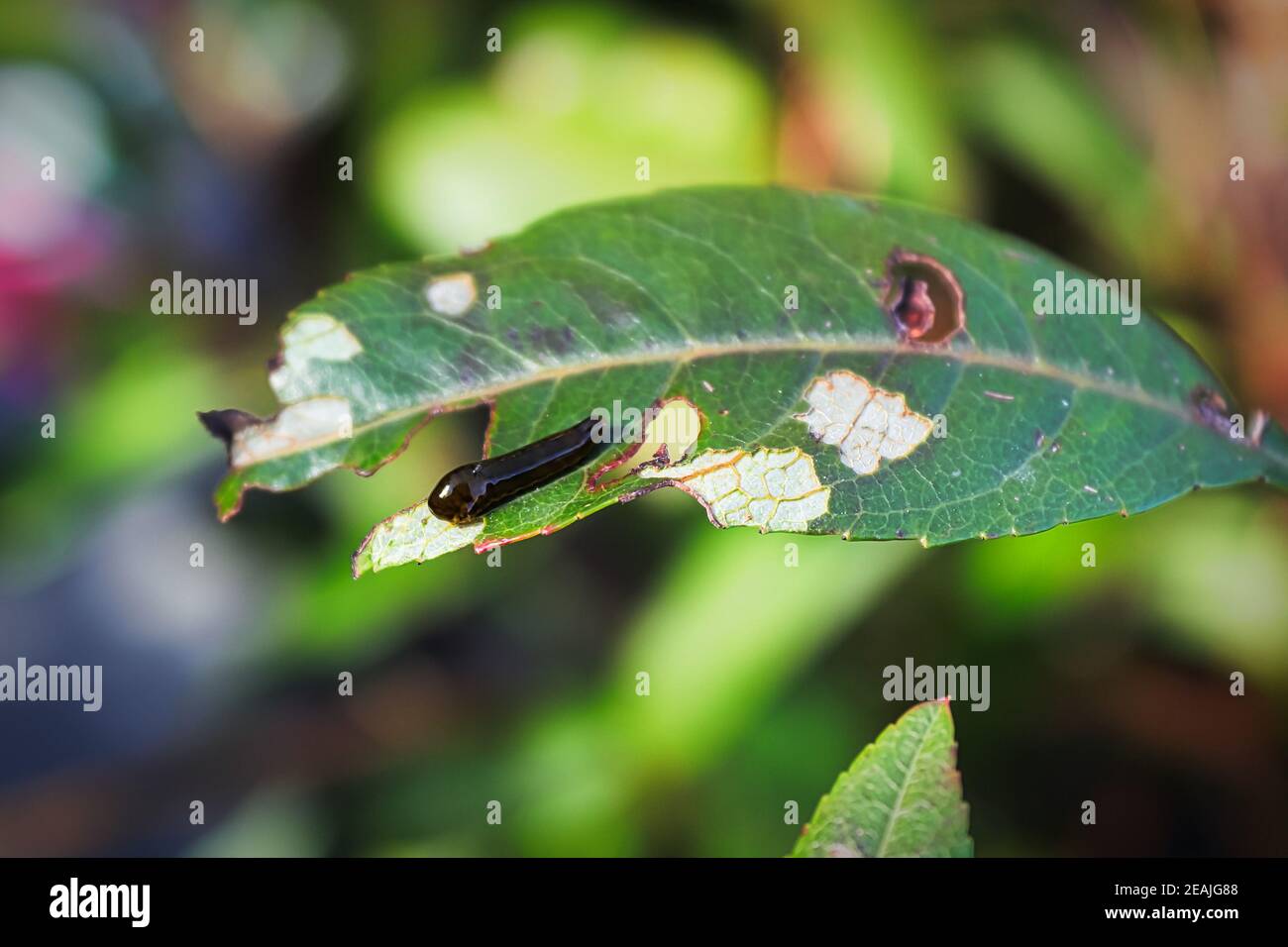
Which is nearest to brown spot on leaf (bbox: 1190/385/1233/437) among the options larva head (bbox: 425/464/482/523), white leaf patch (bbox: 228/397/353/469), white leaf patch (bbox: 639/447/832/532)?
white leaf patch (bbox: 639/447/832/532)

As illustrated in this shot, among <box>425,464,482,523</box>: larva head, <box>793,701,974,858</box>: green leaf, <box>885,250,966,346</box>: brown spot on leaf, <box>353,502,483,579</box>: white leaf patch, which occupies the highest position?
<box>885,250,966,346</box>: brown spot on leaf

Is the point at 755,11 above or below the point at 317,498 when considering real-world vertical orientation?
above

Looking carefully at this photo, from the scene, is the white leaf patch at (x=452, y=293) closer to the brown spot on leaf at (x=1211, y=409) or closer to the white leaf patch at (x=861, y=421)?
the white leaf patch at (x=861, y=421)

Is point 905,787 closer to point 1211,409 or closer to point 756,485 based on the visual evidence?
point 756,485

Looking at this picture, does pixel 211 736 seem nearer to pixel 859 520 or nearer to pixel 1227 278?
pixel 859 520

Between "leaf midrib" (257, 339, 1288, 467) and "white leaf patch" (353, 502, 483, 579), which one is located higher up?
"leaf midrib" (257, 339, 1288, 467)

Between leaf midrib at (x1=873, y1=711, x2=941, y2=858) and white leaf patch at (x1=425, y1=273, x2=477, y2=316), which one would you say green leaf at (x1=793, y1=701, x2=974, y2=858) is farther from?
white leaf patch at (x1=425, y1=273, x2=477, y2=316)

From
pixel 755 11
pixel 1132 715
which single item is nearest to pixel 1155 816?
pixel 1132 715
